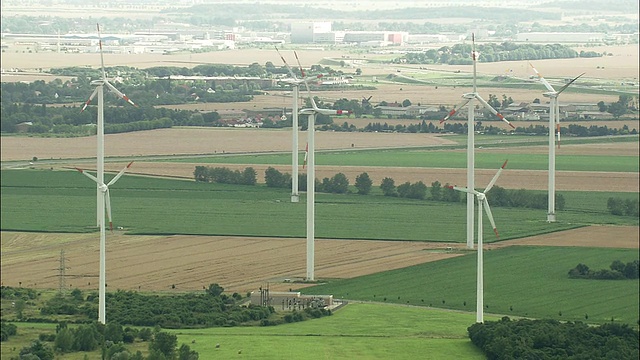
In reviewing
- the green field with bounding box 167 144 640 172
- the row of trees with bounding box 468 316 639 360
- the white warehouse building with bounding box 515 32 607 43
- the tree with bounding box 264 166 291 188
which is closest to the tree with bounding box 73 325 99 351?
the row of trees with bounding box 468 316 639 360

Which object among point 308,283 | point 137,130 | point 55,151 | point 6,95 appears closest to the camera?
point 308,283

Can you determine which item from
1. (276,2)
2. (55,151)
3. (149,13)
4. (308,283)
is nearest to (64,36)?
(149,13)

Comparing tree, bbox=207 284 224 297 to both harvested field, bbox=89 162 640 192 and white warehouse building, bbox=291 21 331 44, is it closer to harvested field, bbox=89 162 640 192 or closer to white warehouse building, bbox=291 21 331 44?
harvested field, bbox=89 162 640 192

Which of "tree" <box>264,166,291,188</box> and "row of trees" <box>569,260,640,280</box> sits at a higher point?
"tree" <box>264,166,291,188</box>

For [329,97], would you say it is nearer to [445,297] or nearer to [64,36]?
[64,36]

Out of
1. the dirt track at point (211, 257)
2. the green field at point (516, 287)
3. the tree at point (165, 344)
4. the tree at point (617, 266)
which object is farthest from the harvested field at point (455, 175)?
Result: the tree at point (165, 344)

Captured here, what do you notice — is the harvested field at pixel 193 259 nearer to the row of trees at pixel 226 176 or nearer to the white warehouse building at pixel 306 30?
the row of trees at pixel 226 176

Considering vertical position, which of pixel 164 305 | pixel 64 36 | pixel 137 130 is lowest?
pixel 164 305
